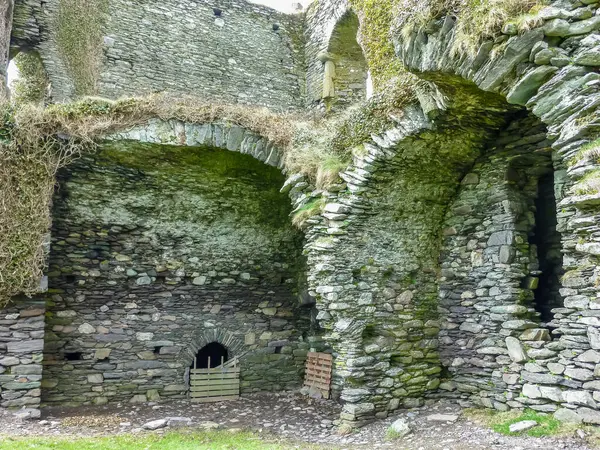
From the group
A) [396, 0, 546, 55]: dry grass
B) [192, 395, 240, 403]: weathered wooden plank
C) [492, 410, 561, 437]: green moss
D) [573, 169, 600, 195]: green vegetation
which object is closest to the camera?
[573, 169, 600, 195]: green vegetation

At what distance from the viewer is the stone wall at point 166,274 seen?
24.4ft

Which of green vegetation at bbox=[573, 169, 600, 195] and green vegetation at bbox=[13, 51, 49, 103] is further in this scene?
green vegetation at bbox=[13, 51, 49, 103]

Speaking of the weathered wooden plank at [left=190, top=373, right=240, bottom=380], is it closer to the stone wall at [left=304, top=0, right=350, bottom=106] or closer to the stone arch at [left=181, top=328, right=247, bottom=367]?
the stone arch at [left=181, top=328, right=247, bottom=367]

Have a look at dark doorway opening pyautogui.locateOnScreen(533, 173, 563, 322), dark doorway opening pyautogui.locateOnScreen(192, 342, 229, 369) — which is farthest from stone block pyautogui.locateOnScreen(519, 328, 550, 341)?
dark doorway opening pyautogui.locateOnScreen(192, 342, 229, 369)

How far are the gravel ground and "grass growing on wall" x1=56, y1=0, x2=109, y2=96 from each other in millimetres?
5881

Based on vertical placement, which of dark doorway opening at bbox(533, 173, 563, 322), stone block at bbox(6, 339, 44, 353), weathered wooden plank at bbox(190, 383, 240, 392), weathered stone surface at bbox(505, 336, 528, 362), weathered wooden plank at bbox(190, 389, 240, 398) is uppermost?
dark doorway opening at bbox(533, 173, 563, 322)

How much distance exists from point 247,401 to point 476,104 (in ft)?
17.7

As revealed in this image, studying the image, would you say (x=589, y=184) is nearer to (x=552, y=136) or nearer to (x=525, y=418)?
(x=552, y=136)

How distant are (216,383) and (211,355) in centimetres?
A: 75

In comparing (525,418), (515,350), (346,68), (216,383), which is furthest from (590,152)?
(346,68)

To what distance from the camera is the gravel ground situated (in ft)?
16.9

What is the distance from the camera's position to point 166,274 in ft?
26.4

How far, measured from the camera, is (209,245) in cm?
835

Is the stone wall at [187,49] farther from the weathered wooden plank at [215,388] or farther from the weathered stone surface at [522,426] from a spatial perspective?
the weathered stone surface at [522,426]
